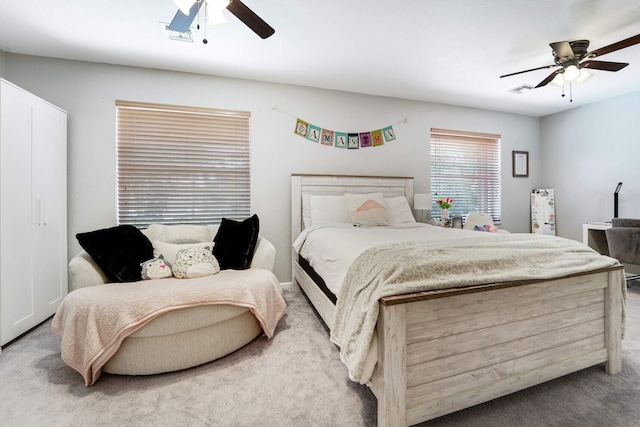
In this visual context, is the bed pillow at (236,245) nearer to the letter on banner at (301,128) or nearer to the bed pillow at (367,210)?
the bed pillow at (367,210)

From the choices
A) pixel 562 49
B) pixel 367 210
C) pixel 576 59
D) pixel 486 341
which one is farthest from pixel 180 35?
pixel 576 59

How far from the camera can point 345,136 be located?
3.60 metres

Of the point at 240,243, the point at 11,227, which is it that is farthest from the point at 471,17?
the point at 11,227

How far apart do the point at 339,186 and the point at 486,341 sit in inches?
93.9

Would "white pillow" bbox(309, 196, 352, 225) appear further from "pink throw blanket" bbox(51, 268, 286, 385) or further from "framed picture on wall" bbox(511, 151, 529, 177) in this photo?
"framed picture on wall" bbox(511, 151, 529, 177)

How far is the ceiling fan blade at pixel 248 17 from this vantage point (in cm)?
162

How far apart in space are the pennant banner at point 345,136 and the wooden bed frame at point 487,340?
2606 millimetres

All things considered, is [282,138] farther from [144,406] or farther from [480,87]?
[144,406]

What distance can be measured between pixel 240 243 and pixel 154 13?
185cm

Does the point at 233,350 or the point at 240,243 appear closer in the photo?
the point at 233,350

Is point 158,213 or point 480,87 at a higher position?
point 480,87

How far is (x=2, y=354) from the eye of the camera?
74.5 inches

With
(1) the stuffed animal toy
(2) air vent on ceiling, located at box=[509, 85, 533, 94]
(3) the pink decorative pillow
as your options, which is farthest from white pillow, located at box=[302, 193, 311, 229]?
(2) air vent on ceiling, located at box=[509, 85, 533, 94]

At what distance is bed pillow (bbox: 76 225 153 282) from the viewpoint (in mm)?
1984
